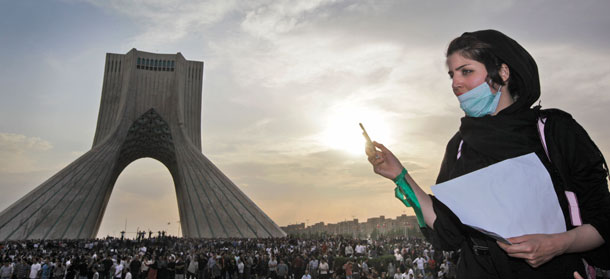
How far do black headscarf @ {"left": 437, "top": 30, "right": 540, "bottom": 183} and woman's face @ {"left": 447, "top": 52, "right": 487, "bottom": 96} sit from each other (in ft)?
0.27

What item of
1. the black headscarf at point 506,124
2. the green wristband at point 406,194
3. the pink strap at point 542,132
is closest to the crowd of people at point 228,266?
the green wristband at point 406,194

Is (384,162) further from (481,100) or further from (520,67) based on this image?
(520,67)

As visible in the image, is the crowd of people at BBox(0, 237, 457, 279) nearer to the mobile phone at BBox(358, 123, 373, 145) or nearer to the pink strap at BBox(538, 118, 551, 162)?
the mobile phone at BBox(358, 123, 373, 145)

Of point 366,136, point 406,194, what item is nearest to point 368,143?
point 366,136

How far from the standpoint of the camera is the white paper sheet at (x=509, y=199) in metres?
1.22

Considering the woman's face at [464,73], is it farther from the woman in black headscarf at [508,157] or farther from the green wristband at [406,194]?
the green wristband at [406,194]

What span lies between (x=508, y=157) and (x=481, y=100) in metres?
0.25

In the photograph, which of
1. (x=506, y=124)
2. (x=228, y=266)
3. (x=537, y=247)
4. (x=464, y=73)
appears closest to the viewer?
(x=537, y=247)

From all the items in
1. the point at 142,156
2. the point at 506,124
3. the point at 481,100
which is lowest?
the point at 506,124

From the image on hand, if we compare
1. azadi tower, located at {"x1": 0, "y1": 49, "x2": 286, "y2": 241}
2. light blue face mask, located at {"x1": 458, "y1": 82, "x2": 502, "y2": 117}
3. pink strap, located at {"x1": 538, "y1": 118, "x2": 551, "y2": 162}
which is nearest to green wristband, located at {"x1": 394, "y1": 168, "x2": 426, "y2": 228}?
light blue face mask, located at {"x1": 458, "y1": 82, "x2": 502, "y2": 117}

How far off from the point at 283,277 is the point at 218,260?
253cm

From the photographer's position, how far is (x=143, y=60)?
35875mm

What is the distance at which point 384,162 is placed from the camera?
5.20 feet

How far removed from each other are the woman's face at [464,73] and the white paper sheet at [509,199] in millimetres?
377
